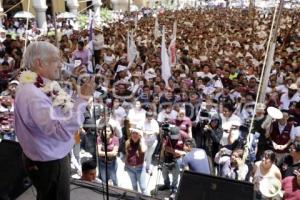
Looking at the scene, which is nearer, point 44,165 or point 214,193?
point 44,165

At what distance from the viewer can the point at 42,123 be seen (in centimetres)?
196

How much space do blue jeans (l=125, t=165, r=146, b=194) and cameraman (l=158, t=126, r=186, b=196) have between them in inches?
11.5

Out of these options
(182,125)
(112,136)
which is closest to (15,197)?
(112,136)

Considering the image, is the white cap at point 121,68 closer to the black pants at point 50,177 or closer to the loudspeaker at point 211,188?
the loudspeaker at point 211,188

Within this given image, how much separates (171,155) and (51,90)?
3.41 m

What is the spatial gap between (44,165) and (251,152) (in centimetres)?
387

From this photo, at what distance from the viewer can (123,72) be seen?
8.21 metres

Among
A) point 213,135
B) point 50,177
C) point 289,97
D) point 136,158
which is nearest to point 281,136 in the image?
point 213,135

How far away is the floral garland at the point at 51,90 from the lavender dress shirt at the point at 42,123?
0.03 metres

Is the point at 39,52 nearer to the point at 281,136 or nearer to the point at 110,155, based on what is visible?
the point at 110,155

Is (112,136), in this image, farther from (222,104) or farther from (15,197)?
(15,197)

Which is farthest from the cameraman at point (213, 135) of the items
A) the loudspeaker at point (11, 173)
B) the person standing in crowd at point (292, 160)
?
the loudspeaker at point (11, 173)

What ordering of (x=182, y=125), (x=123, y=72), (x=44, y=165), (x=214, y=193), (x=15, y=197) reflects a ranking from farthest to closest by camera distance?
(x=123, y=72) → (x=182, y=125) → (x=15, y=197) → (x=214, y=193) → (x=44, y=165)

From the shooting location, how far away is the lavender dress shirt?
1.97 metres
